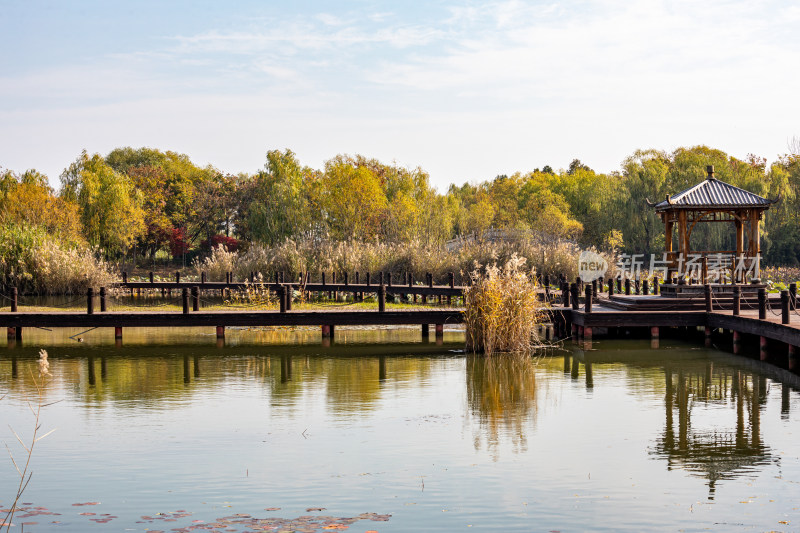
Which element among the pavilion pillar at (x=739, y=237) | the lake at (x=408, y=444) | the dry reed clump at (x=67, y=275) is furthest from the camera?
the dry reed clump at (x=67, y=275)

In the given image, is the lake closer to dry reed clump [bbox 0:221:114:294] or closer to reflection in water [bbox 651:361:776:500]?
reflection in water [bbox 651:361:776:500]

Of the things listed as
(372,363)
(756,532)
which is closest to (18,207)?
(372,363)

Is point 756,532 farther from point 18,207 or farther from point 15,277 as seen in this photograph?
point 18,207

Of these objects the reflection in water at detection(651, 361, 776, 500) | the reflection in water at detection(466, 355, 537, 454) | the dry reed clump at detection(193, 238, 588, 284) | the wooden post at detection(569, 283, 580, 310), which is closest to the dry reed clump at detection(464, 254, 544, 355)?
the reflection in water at detection(466, 355, 537, 454)

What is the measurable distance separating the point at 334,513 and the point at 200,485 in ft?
5.70

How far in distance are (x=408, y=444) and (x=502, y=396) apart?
409 cm

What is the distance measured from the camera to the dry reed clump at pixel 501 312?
20.0 metres

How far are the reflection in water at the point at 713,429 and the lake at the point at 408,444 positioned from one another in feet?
0.15

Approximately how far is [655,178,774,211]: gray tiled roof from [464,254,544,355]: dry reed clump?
5.42 m

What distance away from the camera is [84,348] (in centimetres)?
2258

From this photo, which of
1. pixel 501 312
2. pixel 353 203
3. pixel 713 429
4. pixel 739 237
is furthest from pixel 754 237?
pixel 353 203

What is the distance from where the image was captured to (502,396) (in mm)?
15398

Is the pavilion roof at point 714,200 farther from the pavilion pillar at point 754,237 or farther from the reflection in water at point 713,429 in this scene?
the reflection in water at point 713,429

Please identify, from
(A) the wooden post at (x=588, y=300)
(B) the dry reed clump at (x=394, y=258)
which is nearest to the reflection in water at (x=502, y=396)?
(A) the wooden post at (x=588, y=300)
